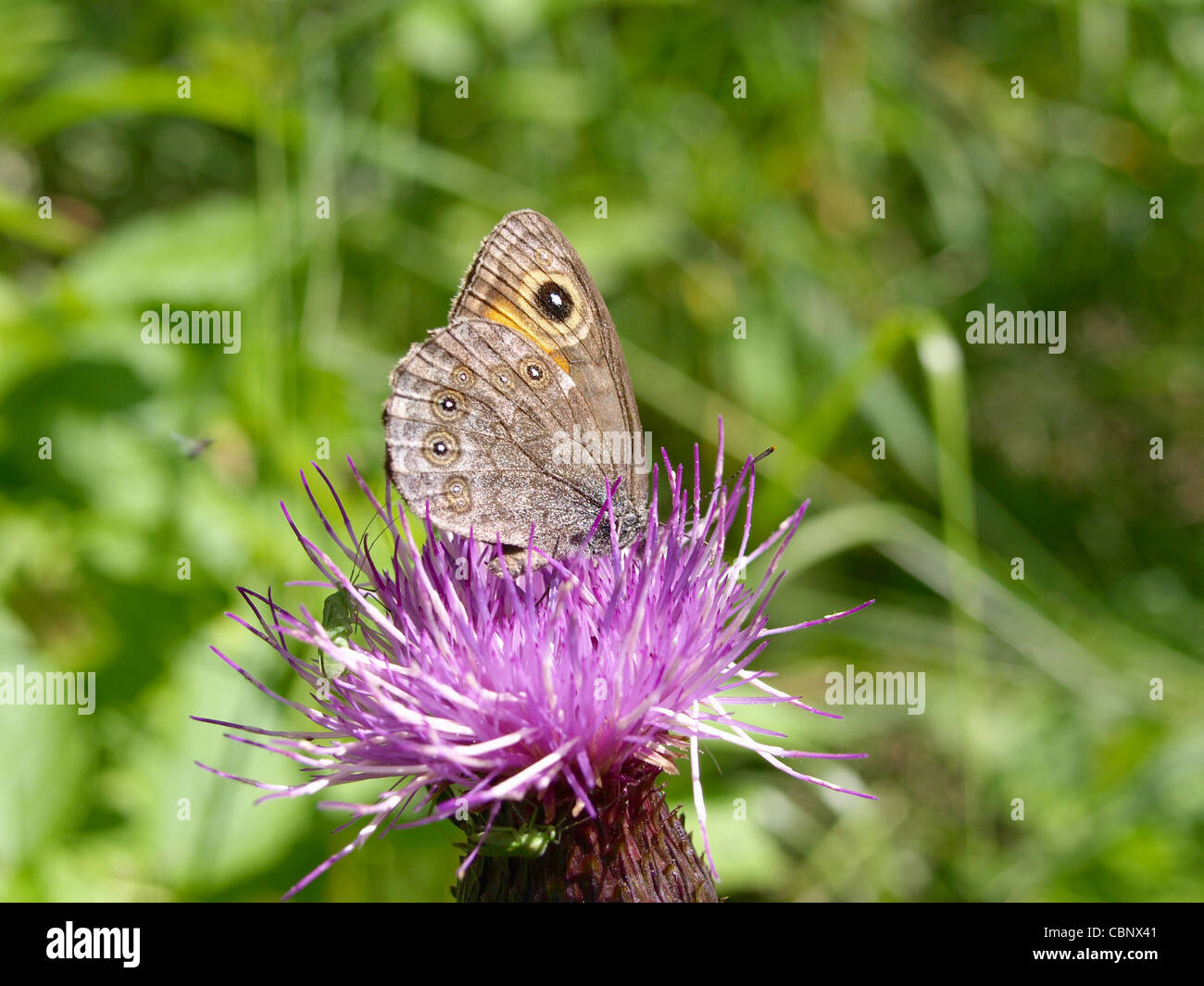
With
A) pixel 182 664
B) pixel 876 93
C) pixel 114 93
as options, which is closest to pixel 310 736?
pixel 182 664

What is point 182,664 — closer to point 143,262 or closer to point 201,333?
point 201,333

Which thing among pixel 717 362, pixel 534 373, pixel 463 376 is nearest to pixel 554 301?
pixel 534 373

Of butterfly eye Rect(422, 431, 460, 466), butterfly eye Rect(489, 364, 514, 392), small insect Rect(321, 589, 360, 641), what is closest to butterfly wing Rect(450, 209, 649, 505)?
butterfly eye Rect(489, 364, 514, 392)

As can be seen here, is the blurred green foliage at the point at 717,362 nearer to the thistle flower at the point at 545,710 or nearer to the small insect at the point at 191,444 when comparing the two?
the small insect at the point at 191,444

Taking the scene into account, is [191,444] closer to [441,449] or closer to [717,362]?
[441,449]

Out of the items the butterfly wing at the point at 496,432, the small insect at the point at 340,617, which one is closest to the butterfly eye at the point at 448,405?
the butterfly wing at the point at 496,432
